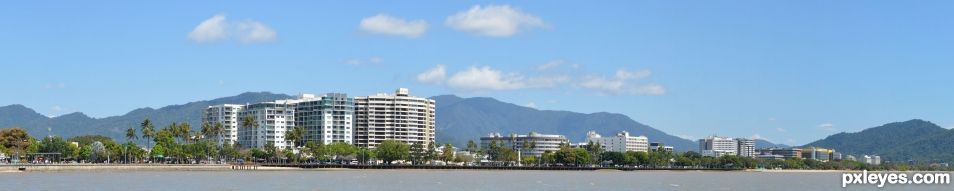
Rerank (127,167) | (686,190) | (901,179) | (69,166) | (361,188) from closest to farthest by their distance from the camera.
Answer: (901,179), (361,188), (686,190), (69,166), (127,167)

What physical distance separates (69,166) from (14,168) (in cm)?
1470

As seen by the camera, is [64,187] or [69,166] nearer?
[64,187]

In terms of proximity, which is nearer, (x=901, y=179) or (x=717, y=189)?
(x=901, y=179)

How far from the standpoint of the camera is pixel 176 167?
19912cm

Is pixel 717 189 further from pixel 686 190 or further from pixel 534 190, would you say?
pixel 534 190

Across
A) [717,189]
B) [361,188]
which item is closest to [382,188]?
[361,188]

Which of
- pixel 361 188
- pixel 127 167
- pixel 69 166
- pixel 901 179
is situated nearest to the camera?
pixel 901 179

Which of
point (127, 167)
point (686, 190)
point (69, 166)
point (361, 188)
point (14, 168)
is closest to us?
point (361, 188)

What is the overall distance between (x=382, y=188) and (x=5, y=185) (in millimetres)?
33029

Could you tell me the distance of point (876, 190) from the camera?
423ft

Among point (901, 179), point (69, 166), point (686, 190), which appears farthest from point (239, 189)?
point (69, 166)

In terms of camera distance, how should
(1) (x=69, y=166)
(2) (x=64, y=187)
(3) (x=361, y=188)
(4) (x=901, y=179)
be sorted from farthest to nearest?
(1) (x=69, y=166)
(3) (x=361, y=188)
(2) (x=64, y=187)
(4) (x=901, y=179)

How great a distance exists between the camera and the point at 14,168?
16125cm

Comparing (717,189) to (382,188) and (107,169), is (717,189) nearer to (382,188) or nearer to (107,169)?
(382,188)
